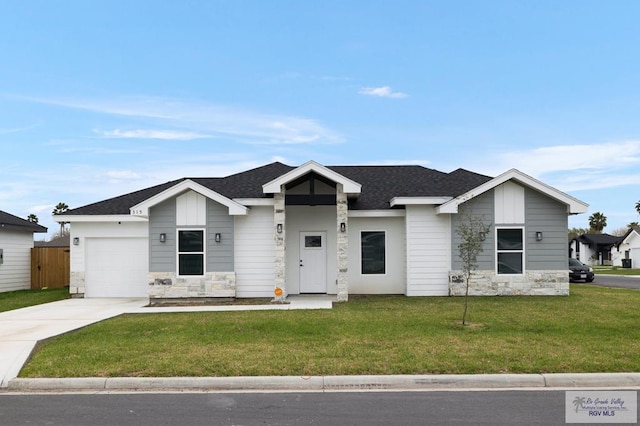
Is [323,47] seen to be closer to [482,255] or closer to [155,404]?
[482,255]

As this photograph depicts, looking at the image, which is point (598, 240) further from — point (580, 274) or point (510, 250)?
point (510, 250)

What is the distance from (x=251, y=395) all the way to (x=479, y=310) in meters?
8.24

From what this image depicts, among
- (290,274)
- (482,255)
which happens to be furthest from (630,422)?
(290,274)

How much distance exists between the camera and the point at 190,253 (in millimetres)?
16438

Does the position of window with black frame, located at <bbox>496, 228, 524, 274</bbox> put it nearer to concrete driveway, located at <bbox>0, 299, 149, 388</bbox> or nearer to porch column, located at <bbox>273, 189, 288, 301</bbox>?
porch column, located at <bbox>273, 189, 288, 301</bbox>

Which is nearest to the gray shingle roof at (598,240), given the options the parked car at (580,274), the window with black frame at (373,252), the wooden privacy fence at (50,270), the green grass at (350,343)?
the parked car at (580,274)

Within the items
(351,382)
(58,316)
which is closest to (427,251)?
(351,382)

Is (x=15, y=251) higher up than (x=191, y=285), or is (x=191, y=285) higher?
(x=15, y=251)

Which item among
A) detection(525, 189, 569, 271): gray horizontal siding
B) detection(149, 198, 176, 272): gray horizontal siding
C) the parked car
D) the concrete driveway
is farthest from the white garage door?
the parked car

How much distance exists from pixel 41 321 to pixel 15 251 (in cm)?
1233

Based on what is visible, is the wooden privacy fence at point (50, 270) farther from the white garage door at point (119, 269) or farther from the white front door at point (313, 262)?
the white front door at point (313, 262)

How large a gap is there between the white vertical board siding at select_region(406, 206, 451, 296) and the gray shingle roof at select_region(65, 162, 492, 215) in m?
0.79

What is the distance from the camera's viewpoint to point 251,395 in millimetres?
6727

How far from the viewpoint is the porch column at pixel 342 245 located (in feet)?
52.1
